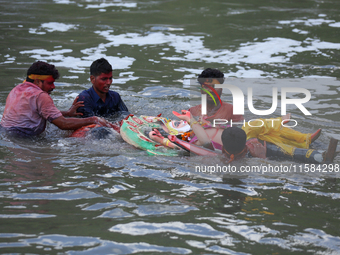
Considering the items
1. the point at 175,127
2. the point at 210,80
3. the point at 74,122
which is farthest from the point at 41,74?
the point at 210,80

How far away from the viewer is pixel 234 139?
5.11 m

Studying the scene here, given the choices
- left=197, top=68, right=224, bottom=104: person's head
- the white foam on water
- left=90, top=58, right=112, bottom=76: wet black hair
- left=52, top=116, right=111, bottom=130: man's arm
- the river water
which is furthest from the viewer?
the white foam on water

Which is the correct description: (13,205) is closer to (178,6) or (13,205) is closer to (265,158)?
(265,158)

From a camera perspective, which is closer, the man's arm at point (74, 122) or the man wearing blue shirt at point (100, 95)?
the man's arm at point (74, 122)

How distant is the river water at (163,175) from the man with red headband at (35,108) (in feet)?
0.86

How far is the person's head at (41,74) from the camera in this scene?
6.03m

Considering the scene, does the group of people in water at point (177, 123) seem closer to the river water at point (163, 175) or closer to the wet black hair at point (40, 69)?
the wet black hair at point (40, 69)

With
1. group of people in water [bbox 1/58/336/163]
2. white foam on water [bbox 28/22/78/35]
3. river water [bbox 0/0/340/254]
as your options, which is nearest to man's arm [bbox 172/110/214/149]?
group of people in water [bbox 1/58/336/163]

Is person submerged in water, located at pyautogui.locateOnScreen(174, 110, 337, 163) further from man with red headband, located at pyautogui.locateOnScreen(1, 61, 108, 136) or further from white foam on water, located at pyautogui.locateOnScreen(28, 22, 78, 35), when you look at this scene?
white foam on water, located at pyautogui.locateOnScreen(28, 22, 78, 35)

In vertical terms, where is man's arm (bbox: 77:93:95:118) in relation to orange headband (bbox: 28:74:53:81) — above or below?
below

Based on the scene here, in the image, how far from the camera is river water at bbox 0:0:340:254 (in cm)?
363

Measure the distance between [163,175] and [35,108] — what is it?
2.39m

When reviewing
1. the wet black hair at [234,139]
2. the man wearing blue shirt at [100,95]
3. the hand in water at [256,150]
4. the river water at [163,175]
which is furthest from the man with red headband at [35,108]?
the hand in water at [256,150]

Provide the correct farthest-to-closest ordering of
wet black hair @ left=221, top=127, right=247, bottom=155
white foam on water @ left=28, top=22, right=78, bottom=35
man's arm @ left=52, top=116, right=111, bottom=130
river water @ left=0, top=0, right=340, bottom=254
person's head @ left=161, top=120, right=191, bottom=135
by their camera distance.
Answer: white foam on water @ left=28, top=22, right=78, bottom=35 < person's head @ left=161, top=120, right=191, bottom=135 < man's arm @ left=52, top=116, right=111, bottom=130 < wet black hair @ left=221, top=127, right=247, bottom=155 < river water @ left=0, top=0, right=340, bottom=254
